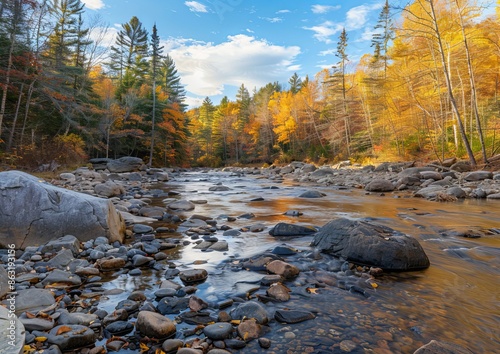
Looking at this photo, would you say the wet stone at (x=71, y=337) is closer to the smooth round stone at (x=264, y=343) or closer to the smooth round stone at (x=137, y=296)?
the smooth round stone at (x=137, y=296)

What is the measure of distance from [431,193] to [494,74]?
15.0 metres

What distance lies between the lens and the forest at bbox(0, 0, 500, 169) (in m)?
14.6

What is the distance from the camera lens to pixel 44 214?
4535mm

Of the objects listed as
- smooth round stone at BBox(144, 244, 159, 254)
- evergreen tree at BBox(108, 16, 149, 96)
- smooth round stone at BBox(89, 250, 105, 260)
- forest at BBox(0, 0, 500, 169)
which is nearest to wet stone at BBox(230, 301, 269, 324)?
smooth round stone at BBox(144, 244, 159, 254)

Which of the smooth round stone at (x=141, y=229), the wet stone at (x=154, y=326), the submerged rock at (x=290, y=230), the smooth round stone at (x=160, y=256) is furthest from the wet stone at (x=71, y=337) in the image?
the submerged rock at (x=290, y=230)

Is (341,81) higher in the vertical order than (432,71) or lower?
higher

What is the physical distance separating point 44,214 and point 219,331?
3.71 metres

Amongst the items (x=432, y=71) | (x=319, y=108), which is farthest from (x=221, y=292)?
(x=319, y=108)

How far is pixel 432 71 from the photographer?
16.9 m

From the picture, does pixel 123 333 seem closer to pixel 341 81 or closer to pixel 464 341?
pixel 464 341

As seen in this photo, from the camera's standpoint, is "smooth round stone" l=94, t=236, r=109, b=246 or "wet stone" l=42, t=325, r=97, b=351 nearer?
"wet stone" l=42, t=325, r=97, b=351

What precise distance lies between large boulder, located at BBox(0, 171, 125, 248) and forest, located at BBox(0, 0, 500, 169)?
10.2 meters

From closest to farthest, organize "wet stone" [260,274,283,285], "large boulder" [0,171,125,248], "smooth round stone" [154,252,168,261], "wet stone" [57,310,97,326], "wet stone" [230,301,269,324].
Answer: "wet stone" [57,310,97,326]
"wet stone" [230,301,269,324]
"wet stone" [260,274,283,285]
"smooth round stone" [154,252,168,261]
"large boulder" [0,171,125,248]

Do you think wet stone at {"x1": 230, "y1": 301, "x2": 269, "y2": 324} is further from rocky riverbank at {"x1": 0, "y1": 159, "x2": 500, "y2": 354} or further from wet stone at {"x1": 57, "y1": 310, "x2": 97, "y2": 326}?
wet stone at {"x1": 57, "y1": 310, "x2": 97, "y2": 326}
